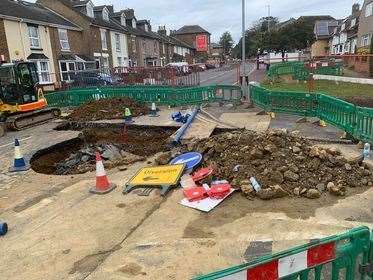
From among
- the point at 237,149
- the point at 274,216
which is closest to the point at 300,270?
the point at 274,216

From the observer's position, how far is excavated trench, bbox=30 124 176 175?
9914 millimetres

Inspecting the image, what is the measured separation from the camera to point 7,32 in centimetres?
2648

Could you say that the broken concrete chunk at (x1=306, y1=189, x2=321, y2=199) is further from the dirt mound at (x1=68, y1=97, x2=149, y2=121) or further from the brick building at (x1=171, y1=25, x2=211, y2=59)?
the brick building at (x1=171, y1=25, x2=211, y2=59)

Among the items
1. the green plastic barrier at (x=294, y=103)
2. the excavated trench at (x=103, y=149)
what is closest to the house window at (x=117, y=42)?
the excavated trench at (x=103, y=149)

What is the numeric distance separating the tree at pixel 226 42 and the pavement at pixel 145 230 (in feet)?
431

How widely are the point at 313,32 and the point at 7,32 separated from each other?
64.7m

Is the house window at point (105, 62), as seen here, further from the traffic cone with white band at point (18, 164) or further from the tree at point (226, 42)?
the tree at point (226, 42)

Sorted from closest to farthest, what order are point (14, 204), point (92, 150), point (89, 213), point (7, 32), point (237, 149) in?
point (89, 213) → point (14, 204) → point (237, 149) → point (92, 150) → point (7, 32)

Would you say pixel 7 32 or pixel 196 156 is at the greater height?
pixel 7 32

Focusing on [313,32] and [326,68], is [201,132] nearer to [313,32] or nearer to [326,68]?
[326,68]

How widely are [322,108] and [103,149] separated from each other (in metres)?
7.03

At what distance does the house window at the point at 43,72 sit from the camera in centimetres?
3022

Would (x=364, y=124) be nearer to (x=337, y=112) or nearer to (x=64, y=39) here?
(x=337, y=112)

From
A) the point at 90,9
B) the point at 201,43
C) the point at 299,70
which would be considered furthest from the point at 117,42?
the point at 201,43
